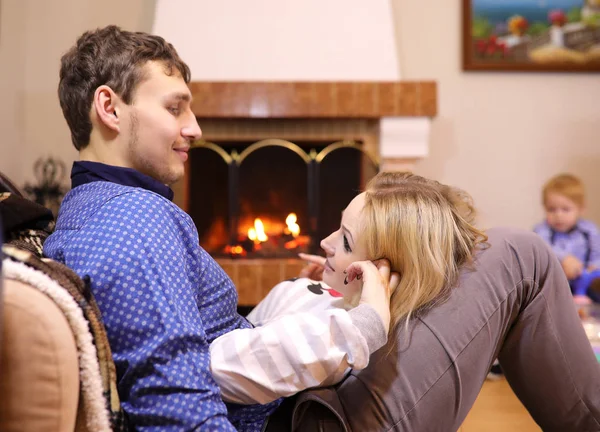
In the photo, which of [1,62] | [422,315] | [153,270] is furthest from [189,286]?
[1,62]

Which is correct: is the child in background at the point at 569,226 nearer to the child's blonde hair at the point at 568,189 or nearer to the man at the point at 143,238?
the child's blonde hair at the point at 568,189

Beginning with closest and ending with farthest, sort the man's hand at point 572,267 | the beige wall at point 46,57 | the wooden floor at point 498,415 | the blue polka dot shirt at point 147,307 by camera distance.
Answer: the blue polka dot shirt at point 147,307, the wooden floor at point 498,415, the man's hand at point 572,267, the beige wall at point 46,57

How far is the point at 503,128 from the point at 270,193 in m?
1.42

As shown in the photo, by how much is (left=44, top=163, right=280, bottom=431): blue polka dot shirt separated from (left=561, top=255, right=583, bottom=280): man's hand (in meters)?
2.62

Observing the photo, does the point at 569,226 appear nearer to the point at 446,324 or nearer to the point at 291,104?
the point at 291,104

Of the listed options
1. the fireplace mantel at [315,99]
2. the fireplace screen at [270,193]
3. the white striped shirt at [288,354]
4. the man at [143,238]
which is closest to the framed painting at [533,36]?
the fireplace mantel at [315,99]

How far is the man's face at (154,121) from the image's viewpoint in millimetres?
1247

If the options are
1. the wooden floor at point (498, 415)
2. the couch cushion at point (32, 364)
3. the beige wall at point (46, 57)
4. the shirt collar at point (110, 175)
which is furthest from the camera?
the beige wall at point (46, 57)

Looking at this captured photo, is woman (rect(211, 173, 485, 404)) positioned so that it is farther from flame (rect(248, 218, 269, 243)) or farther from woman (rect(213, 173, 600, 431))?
flame (rect(248, 218, 269, 243))

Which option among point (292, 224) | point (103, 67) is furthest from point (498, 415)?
point (103, 67)

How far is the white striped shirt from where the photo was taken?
3.25ft

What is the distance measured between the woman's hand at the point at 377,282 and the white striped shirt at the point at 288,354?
43mm

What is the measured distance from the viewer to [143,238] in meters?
0.97

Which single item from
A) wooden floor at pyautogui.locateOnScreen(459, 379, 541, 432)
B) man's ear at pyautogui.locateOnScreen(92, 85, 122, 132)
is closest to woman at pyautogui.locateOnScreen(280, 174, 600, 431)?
man's ear at pyautogui.locateOnScreen(92, 85, 122, 132)
